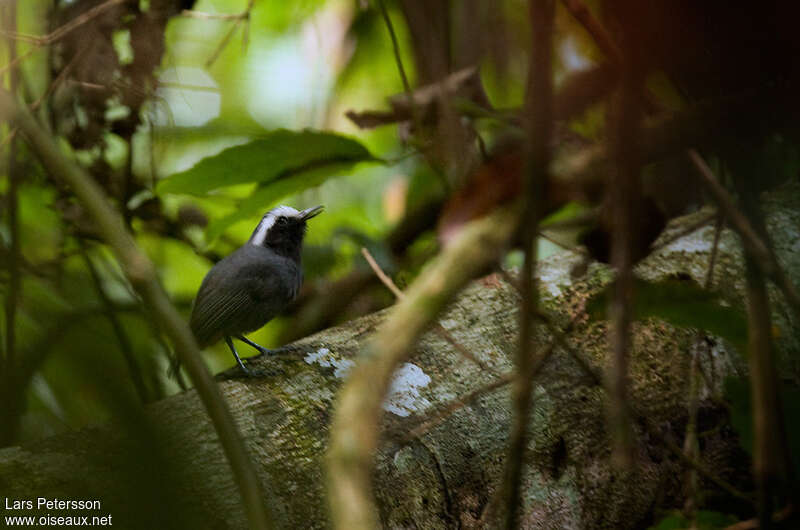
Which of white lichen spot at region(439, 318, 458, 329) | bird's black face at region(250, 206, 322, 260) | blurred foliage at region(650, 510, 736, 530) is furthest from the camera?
bird's black face at region(250, 206, 322, 260)

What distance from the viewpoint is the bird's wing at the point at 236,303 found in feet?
8.84

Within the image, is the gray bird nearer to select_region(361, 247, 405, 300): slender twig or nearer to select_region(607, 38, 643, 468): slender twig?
select_region(361, 247, 405, 300): slender twig

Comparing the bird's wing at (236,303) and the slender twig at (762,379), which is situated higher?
the bird's wing at (236,303)

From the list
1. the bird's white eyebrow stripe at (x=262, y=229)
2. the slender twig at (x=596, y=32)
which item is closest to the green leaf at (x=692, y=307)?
→ the slender twig at (x=596, y=32)

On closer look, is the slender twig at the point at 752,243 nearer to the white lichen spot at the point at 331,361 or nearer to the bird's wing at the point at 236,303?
the white lichen spot at the point at 331,361

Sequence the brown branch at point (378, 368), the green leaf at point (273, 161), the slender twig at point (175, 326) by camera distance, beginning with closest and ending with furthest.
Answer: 1. the brown branch at point (378, 368)
2. the slender twig at point (175, 326)
3. the green leaf at point (273, 161)

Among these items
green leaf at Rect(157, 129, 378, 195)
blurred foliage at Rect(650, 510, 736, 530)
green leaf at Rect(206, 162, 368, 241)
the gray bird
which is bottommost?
blurred foliage at Rect(650, 510, 736, 530)

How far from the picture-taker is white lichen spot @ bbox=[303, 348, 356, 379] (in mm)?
1668

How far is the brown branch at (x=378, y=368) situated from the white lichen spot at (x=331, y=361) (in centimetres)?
93

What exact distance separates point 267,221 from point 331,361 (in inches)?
61.6

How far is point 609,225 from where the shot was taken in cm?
101

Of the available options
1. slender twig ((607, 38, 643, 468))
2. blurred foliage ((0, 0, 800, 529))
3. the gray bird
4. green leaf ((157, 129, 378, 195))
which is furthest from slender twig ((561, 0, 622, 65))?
the gray bird

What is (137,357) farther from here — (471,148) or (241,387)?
(471,148)

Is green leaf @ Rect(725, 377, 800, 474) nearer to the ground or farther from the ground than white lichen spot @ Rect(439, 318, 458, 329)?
nearer to the ground
